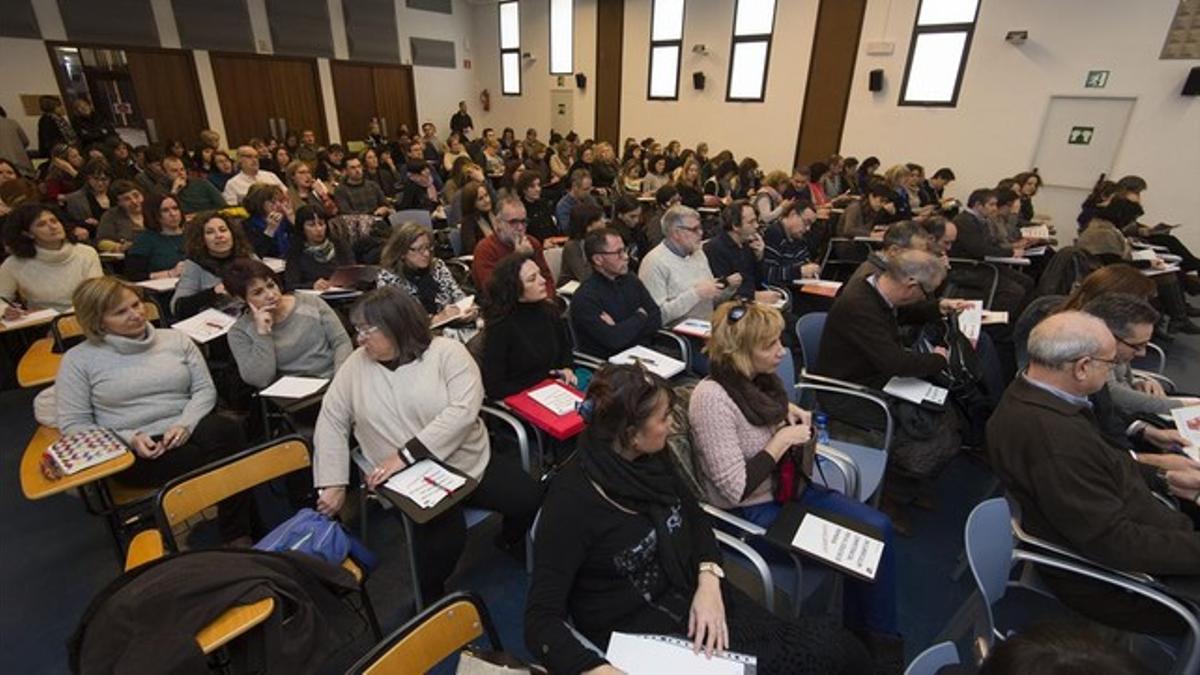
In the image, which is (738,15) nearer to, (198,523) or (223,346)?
(223,346)

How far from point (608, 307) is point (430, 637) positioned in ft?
7.05

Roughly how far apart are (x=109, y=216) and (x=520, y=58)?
1130 cm

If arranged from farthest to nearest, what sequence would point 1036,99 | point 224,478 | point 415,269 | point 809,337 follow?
point 1036,99, point 415,269, point 809,337, point 224,478

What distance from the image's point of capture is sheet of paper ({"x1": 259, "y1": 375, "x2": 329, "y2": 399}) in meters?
2.63

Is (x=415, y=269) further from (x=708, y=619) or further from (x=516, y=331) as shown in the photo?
(x=708, y=619)

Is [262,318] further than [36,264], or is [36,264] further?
[36,264]

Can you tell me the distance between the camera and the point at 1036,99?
25.7ft

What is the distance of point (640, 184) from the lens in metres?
8.80

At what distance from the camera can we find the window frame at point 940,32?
8.11 m

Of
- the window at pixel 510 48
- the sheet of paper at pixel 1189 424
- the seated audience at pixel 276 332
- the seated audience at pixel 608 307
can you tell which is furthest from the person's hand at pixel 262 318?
the window at pixel 510 48

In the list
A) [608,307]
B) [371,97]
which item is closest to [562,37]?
[371,97]

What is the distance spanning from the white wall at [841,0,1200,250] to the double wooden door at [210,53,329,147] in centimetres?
1102

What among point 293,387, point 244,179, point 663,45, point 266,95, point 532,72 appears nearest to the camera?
point 293,387

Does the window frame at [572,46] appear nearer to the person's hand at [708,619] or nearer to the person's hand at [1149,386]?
the person's hand at [1149,386]
